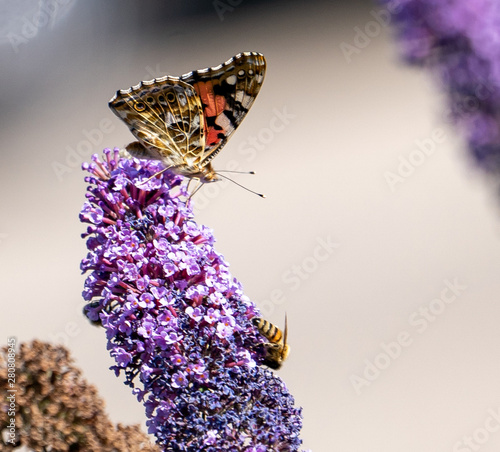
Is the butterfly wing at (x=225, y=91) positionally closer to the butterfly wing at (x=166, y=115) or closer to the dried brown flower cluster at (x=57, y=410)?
the butterfly wing at (x=166, y=115)

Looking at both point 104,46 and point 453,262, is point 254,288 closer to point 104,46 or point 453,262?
point 453,262

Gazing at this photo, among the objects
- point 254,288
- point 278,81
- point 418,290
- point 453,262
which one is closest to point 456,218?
point 453,262

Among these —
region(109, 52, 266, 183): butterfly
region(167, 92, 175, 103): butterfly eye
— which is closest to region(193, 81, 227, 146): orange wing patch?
region(109, 52, 266, 183): butterfly

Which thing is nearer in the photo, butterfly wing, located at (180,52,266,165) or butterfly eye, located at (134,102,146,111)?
butterfly wing, located at (180,52,266,165)

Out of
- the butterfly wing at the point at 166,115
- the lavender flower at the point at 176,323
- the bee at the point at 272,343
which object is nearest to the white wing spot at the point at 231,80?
the butterfly wing at the point at 166,115

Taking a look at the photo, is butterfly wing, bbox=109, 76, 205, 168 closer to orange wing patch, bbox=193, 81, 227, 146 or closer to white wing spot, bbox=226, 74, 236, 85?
orange wing patch, bbox=193, 81, 227, 146

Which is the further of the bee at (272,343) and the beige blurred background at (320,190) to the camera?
the beige blurred background at (320,190)

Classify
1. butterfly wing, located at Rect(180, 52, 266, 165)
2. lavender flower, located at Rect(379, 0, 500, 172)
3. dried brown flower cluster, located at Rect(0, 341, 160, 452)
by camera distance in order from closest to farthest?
1. dried brown flower cluster, located at Rect(0, 341, 160, 452)
2. lavender flower, located at Rect(379, 0, 500, 172)
3. butterfly wing, located at Rect(180, 52, 266, 165)
